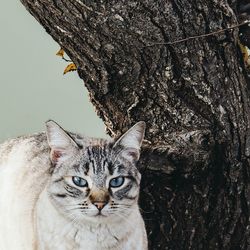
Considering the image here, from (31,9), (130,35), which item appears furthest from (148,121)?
(31,9)

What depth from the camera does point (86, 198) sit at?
3.97 m

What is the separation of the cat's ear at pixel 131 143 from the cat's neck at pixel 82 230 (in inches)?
9.3

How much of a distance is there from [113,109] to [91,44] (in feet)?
1.40

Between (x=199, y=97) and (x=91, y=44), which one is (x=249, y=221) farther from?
(x=91, y=44)

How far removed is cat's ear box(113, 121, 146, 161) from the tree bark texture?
23cm

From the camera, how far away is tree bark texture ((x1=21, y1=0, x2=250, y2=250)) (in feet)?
13.7

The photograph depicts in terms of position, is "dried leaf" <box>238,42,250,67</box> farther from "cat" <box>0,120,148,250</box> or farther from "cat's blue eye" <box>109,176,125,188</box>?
"cat's blue eye" <box>109,176,125,188</box>

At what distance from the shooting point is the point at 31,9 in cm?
421

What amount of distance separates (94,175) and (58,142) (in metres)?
0.22

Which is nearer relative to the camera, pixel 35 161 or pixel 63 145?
pixel 63 145

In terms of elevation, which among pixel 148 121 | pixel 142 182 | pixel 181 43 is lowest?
pixel 142 182

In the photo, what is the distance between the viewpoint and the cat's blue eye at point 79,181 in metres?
4.01

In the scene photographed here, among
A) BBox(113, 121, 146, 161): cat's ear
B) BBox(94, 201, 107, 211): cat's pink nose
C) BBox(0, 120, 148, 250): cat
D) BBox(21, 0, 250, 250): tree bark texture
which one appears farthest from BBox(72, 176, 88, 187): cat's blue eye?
BBox(21, 0, 250, 250): tree bark texture

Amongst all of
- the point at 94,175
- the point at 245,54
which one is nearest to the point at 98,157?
the point at 94,175
